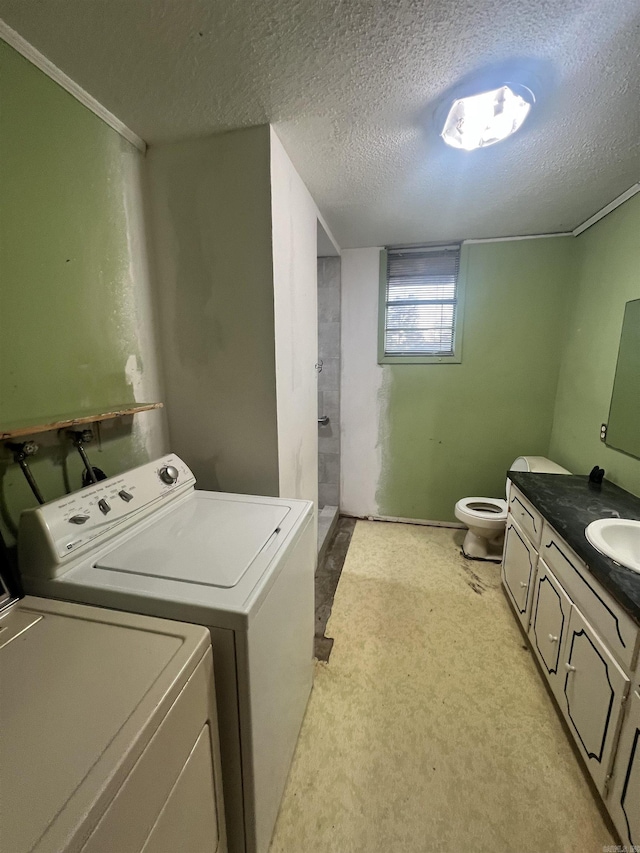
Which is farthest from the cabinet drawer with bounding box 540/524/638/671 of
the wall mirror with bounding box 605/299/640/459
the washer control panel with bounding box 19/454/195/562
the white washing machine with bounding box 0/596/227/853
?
the washer control panel with bounding box 19/454/195/562

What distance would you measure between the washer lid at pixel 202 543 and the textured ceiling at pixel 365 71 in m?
1.47

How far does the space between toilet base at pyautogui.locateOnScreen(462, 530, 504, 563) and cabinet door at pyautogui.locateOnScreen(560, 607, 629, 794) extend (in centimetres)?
121

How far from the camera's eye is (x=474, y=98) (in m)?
1.23

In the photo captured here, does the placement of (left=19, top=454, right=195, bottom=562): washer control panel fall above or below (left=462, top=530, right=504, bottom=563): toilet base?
above

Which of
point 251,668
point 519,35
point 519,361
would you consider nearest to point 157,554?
point 251,668

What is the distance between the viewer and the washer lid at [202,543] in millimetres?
951

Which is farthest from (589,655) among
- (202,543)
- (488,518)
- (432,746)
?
(202,543)

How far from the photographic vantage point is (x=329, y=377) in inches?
119

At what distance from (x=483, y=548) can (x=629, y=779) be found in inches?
63.5

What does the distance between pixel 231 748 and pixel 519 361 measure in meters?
2.82

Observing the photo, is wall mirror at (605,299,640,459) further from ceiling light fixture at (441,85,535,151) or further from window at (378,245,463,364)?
ceiling light fixture at (441,85,535,151)

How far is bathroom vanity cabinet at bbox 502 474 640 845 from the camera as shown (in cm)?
102

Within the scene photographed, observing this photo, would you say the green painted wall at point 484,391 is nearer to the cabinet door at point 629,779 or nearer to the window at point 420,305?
the window at point 420,305

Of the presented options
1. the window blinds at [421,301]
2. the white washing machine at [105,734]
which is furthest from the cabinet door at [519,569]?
the white washing machine at [105,734]
